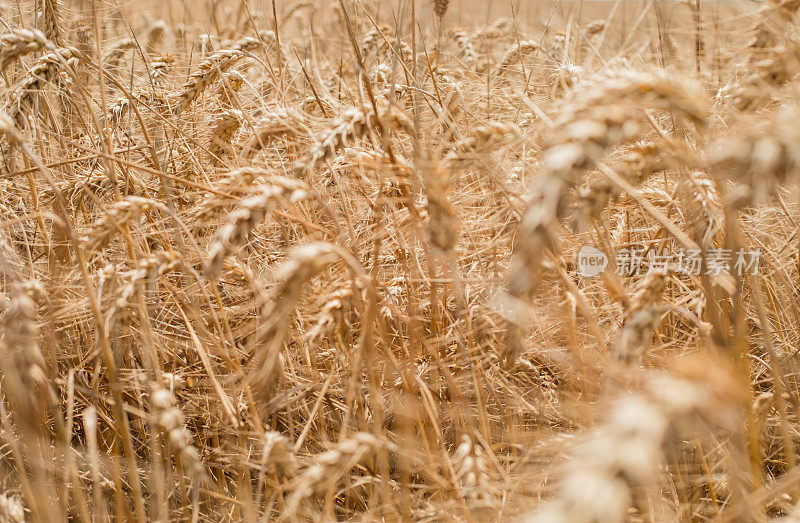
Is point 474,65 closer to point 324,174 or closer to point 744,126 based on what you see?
point 324,174

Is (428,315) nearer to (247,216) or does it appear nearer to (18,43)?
(247,216)

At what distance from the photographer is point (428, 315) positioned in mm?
1684

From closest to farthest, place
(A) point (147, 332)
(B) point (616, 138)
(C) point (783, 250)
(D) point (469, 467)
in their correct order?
(B) point (616, 138) → (D) point (469, 467) → (A) point (147, 332) → (C) point (783, 250)

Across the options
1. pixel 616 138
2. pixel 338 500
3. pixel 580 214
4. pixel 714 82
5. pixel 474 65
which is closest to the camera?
pixel 616 138

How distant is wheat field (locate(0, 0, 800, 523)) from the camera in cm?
75

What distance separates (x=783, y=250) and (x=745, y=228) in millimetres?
187

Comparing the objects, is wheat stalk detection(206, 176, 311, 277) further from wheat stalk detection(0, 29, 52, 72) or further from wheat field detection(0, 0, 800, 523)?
wheat stalk detection(0, 29, 52, 72)

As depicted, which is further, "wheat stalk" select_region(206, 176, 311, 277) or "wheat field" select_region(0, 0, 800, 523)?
"wheat stalk" select_region(206, 176, 311, 277)

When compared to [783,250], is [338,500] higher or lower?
lower

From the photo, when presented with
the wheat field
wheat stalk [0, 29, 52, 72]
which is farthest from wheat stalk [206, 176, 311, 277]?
wheat stalk [0, 29, 52, 72]

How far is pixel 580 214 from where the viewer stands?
84 cm

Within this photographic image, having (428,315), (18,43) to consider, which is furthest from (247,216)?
(18,43)

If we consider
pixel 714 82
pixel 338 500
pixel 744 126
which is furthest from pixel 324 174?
pixel 714 82

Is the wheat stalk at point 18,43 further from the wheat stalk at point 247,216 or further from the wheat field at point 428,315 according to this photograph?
the wheat stalk at point 247,216
